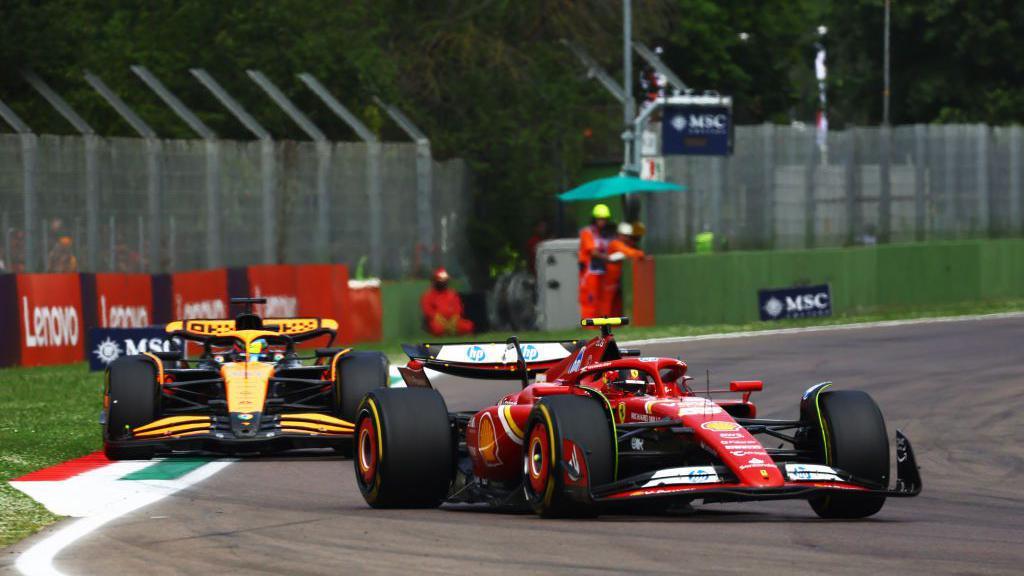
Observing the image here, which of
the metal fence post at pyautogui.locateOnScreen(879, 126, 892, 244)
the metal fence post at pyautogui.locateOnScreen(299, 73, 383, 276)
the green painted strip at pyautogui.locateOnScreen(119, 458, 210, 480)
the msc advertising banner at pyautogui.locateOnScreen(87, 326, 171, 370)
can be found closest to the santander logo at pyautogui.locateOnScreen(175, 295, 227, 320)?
the msc advertising banner at pyautogui.locateOnScreen(87, 326, 171, 370)

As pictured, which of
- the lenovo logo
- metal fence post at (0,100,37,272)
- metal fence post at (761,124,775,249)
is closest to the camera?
the lenovo logo

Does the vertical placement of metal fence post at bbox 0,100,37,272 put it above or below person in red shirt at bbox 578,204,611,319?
above

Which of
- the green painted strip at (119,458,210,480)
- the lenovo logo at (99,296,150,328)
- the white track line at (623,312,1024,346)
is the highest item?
the lenovo logo at (99,296,150,328)

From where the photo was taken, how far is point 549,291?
105 ft

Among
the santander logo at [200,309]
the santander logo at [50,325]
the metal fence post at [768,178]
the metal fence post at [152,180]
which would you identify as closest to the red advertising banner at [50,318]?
the santander logo at [50,325]

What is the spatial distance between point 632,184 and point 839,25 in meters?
27.2

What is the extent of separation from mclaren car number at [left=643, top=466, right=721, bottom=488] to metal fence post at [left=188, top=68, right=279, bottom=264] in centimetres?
1977

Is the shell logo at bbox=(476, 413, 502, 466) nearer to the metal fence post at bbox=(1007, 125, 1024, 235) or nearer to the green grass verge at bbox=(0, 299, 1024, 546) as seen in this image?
the green grass verge at bbox=(0, 299, 1024, 546)

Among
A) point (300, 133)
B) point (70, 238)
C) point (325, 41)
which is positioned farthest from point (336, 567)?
point (325, 41)

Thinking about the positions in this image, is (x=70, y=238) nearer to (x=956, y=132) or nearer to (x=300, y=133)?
(x=300, y=133)

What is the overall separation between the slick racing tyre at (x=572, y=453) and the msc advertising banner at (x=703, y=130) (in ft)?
69.2

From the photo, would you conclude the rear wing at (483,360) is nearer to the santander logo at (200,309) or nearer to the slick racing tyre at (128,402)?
the slick racing tyre at (128,402)

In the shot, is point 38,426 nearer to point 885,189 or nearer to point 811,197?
point 811,197

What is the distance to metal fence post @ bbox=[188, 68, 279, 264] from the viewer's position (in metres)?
29.0
